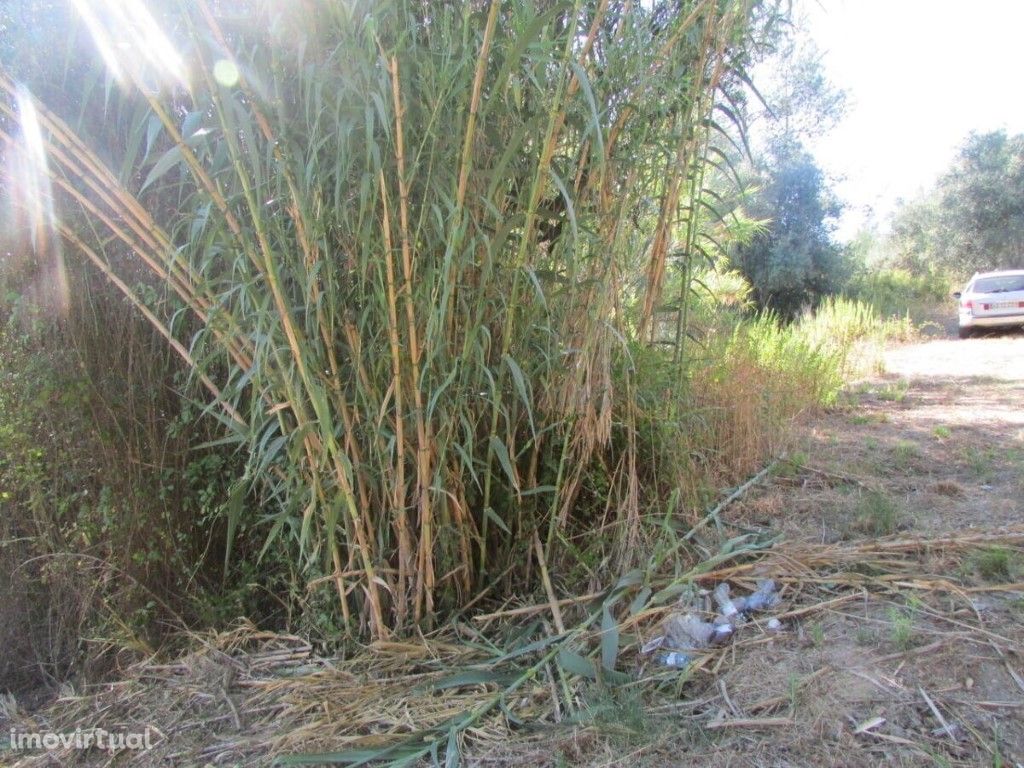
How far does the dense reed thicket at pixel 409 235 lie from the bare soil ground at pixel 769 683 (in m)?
0.33

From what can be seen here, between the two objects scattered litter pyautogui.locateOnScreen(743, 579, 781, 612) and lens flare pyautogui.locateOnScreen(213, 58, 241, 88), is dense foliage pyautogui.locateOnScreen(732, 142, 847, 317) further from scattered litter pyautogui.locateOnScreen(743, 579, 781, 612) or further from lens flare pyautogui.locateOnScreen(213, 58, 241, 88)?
lens flare pyautogui.locateOnScreen(213, 58, 241, 88)

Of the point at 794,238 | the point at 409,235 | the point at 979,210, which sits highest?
the point at 979,210

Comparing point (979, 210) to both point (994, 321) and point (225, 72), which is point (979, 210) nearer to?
point (994, 321)

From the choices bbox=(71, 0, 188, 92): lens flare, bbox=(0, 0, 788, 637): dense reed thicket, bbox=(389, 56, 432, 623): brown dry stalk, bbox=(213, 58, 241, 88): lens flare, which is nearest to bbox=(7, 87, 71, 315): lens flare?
bbox=(0, 0, 788, 637): dense reed thicket

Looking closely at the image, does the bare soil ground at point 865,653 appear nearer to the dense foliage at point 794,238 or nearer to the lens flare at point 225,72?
the lens flare at point 225,72

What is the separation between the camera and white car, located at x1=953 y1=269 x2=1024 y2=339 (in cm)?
1148

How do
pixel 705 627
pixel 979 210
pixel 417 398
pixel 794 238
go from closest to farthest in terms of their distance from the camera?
pixel 417 398 → pixel 705 627 → pixel 794 238 → pixel 979 210

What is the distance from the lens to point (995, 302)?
38.1 feet

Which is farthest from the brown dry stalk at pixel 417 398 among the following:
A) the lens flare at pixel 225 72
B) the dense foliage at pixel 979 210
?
the dense foliage at pixel 979 210

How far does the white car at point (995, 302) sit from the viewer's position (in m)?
11.5

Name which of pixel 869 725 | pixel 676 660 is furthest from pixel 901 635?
pixel 676 660

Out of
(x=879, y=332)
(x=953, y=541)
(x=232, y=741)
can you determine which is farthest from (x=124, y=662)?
(x=879, y=332)

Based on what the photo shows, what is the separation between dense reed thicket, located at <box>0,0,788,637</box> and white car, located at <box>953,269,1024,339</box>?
Result: 1166 cm

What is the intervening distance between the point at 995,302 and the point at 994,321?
32cm
